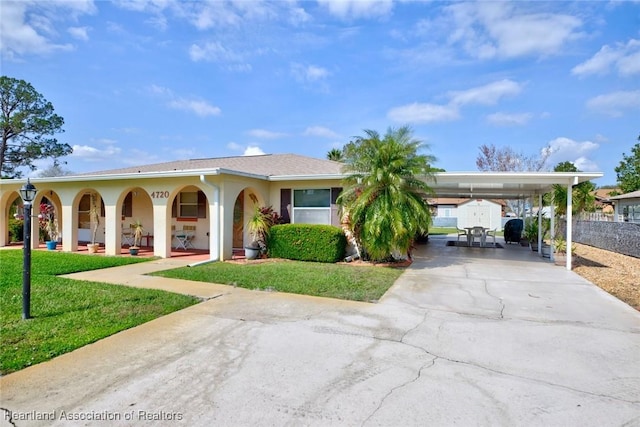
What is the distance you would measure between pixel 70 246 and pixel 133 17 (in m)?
8.98

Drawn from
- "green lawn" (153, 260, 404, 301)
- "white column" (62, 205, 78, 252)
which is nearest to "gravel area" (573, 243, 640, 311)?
"green lawn" (153, 260, 404, 301)

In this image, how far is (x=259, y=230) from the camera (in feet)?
38.7

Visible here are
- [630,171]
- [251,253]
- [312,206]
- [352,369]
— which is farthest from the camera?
[630,171]

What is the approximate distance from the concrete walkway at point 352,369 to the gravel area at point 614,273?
5.39ft

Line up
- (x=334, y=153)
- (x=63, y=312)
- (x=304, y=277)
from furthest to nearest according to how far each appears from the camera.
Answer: (x=334, y=153)
(x=304, y=277)
(x=63, y=312)

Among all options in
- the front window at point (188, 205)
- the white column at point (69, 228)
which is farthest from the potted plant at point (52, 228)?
the front window at point (188, 205)

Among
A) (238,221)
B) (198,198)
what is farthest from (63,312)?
(198,198)

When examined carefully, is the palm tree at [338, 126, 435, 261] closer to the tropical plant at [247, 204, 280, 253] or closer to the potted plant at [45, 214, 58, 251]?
the tropical plant at [247, 204, 280, 253]

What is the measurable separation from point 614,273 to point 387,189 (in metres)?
6.97

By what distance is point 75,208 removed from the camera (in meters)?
13.7

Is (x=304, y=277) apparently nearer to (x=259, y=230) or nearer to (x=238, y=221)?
(x=259, y=230)

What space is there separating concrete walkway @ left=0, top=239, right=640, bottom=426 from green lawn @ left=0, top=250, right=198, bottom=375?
0.28m

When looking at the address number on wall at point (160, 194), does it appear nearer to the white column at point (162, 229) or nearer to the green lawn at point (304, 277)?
the white column at point (162, 229)

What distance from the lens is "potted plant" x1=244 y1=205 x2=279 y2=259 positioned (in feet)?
38.5
